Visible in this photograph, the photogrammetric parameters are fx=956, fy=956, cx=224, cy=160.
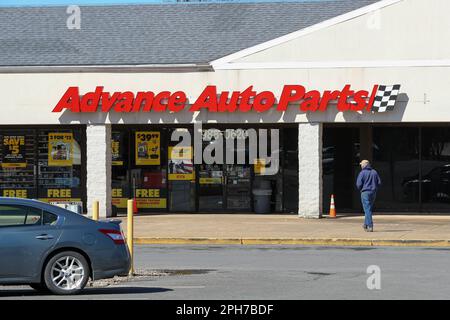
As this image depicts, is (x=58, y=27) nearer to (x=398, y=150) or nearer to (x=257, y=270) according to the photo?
(x=398, y=150)

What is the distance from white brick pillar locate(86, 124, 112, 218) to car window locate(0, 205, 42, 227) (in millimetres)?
15880

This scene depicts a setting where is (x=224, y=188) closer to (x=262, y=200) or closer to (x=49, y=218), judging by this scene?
(x=262, y=200)

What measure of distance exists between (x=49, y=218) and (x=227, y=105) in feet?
51.1

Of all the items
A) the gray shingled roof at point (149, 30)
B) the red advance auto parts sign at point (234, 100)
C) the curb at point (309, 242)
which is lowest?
the curb at point (309, 242)

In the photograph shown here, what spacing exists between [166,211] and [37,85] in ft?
19.1

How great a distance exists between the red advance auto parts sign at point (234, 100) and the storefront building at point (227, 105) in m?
0.03

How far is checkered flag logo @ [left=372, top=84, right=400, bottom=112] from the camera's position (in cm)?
2761

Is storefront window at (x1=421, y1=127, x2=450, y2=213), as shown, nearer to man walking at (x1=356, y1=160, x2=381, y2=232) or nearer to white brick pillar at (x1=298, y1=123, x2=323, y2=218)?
white brick pillar at (x1=298, y1=123, x2=323, y2=218)

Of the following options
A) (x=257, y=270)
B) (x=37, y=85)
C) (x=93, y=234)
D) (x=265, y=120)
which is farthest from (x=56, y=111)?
(x=93, y=234)

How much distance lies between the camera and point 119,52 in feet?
97.0

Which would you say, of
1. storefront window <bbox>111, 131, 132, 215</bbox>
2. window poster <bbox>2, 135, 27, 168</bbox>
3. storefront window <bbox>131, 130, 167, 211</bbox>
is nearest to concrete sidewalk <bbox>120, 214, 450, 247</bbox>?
storefront window <bbox>131, 130, 167, 211</bbox>

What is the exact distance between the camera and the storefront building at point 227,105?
27750 millimetres

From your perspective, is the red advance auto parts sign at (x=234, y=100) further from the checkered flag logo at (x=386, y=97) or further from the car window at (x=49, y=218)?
the car window at (x=49, y=218)

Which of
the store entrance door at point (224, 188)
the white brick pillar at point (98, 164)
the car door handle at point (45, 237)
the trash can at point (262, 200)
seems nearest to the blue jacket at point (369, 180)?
the trash can at point (262, 200)
